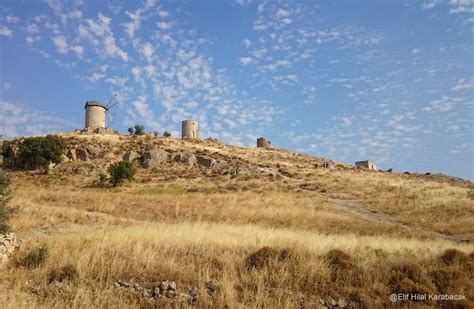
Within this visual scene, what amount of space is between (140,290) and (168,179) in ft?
109

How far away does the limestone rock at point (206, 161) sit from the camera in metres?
51.6

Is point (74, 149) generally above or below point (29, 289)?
above

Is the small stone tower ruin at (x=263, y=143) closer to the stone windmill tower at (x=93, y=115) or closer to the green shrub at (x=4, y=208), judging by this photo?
the stone windmill tower at (x=93, y=115)

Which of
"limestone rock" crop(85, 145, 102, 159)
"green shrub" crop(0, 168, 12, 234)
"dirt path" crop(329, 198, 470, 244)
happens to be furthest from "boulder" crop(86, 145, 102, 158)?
"green shrub" crop(0, 168, 12, 234)

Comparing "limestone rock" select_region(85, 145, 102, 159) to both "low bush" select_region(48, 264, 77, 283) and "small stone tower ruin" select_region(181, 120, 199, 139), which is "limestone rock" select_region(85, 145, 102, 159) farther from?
"low bush" select_region(48, 264, 77, 283)

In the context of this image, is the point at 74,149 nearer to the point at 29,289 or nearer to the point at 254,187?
the point at 254,187

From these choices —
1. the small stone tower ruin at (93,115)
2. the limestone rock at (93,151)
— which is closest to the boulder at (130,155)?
the limestone rock at (93,151)

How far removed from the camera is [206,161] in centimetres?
5238

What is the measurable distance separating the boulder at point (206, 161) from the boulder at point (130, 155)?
7.70 m

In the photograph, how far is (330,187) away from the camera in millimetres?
36250

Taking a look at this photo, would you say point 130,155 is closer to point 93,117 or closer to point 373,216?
point 93,117

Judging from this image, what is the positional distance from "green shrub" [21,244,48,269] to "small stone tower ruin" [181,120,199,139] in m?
69.0

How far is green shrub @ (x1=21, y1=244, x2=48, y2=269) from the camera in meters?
8.57

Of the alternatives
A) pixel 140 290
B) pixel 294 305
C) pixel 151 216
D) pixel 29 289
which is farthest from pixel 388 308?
pixel 151 216
